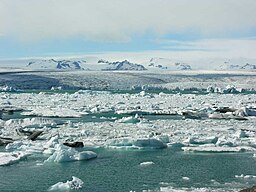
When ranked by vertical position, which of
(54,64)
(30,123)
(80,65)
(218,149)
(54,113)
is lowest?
(54,113)

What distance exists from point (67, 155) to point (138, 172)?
2.28 metres

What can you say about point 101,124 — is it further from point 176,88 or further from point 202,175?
point 176,88

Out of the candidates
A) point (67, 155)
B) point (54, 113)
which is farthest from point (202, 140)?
point (54, 113)

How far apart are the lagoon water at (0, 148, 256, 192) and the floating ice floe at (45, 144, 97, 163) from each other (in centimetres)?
22

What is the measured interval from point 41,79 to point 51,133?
158ft

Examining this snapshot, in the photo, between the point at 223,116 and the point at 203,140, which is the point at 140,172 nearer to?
the point at 203,140

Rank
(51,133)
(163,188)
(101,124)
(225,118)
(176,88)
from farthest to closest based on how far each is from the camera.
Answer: (176,88), (225,118), (101,124), (51,133), (163,188)

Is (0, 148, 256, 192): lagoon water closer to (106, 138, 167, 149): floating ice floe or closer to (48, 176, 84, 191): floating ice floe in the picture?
(48, 176, 84, 191): floating ice floe

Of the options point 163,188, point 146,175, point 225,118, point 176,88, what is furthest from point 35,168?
point 176,88

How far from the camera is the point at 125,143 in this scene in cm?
1430

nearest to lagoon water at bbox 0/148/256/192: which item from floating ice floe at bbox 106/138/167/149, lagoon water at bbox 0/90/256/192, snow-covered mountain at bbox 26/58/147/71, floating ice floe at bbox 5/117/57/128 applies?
lagoon water at bbox 0/90/256/192

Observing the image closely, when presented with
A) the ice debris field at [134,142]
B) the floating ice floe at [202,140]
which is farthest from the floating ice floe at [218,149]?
the floating ice floe at [202,140]

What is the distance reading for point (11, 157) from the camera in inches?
476

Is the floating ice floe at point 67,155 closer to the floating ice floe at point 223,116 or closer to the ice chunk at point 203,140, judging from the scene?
the ice chunk at point 203,140
